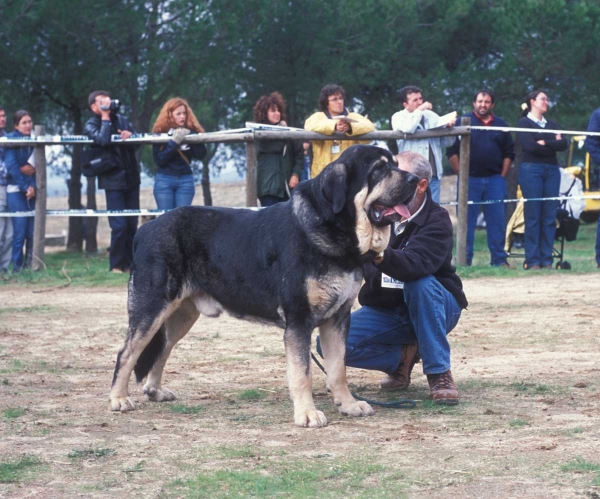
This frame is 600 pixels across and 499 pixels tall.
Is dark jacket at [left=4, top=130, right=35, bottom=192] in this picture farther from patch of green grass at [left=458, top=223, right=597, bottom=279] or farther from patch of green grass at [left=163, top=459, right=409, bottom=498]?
patch of green grass at [left=163, top=459, right=409, bottom=498]

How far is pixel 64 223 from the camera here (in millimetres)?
37188

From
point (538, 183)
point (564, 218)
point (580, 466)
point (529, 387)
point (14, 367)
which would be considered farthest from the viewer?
point (564, 218)

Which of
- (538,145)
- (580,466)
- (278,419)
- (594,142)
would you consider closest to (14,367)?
(278,419)

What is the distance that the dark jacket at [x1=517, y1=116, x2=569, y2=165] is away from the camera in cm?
1316

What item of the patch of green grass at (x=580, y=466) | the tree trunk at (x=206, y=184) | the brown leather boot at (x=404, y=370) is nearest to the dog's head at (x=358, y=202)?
the brown leather boot at (x=404, y=370)

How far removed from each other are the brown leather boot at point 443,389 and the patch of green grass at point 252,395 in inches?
43.5

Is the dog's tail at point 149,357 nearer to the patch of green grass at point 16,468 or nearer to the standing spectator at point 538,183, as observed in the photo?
the patch of green grass at point 16,468

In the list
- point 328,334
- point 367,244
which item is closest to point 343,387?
point 328,334

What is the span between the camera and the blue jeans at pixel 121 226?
43.6ft

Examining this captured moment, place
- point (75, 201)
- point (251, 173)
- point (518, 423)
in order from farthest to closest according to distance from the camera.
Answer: point (75, 201), point (251, 173), point (518, 423)

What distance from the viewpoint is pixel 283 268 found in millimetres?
5566

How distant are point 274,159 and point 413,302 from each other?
7267 mm

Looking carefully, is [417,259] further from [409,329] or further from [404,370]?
[404,370]

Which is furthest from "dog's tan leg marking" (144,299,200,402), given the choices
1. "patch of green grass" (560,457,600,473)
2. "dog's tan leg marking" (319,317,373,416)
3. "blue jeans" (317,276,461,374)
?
"patch of green grass" (560,457,600,473)
